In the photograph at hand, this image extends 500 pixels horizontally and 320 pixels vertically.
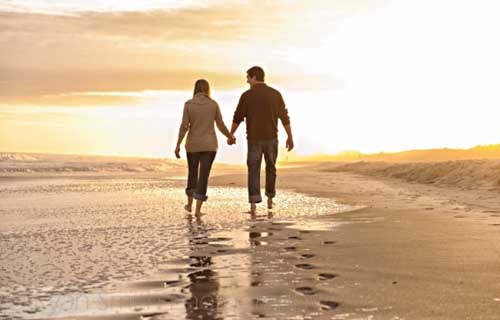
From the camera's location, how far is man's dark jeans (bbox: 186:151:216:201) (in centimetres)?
998

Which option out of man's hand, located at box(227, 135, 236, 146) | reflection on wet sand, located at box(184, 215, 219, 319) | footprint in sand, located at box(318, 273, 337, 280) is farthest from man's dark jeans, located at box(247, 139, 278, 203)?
footprint in sand, located at box(318, 273, 337, 280)

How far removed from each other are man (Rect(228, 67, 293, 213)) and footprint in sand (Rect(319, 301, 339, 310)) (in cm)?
668

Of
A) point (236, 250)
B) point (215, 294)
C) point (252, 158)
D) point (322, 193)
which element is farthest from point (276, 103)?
point (215, 294)

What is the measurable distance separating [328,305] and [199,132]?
6.83 m

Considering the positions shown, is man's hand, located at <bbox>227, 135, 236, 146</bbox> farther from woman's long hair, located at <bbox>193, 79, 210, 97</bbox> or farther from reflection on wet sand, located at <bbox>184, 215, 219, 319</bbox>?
reflection on wet sand, located at <bbox>184, 215, 219, 319</bbox>

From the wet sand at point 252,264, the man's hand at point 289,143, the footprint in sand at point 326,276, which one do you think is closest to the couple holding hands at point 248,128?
the man's hand at point 289,143

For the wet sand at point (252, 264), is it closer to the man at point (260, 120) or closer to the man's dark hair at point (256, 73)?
the man at point (260, 120)

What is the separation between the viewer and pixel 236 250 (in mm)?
5746

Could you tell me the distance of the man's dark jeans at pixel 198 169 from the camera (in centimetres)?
998

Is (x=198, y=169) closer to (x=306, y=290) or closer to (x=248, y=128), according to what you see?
(x=248, y=128)

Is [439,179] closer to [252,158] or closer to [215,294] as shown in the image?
[252,158]

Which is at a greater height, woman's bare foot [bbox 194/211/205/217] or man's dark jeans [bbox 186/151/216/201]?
man's dark jeans [bbox 186/151/216/201]

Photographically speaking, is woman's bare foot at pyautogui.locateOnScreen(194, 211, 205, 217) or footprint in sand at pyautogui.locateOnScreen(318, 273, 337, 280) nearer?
footprint in sand at pyautogui.locateOnScreen(318, 273, 337, 280)

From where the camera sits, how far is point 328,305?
3.57 m
